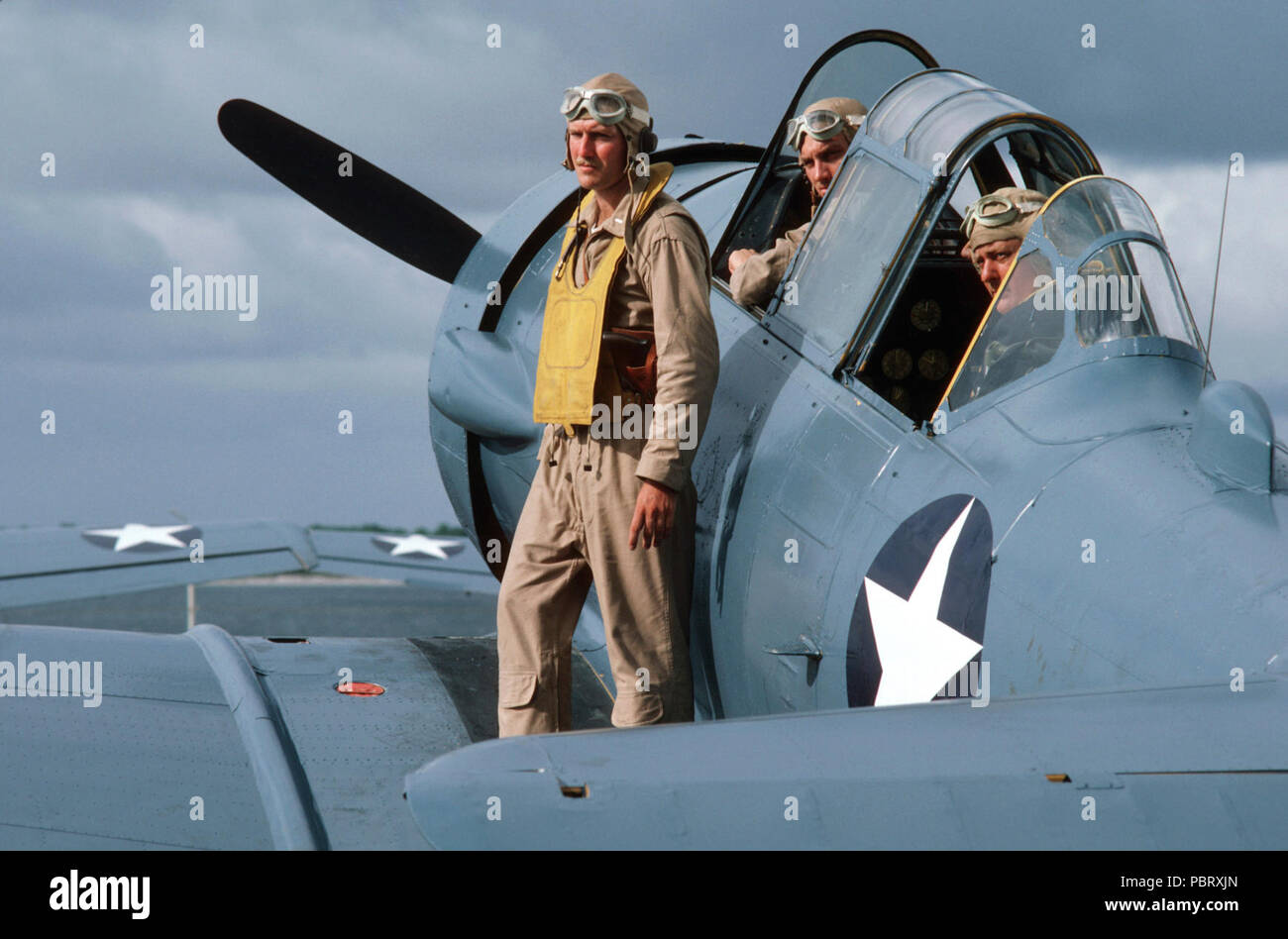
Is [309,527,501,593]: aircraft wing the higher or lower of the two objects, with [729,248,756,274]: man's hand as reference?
lower

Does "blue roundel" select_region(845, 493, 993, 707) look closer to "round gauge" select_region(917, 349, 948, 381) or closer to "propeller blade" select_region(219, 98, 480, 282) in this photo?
"round gauge" select_region(917, 349, 948, 381)

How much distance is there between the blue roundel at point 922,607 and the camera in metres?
3.38

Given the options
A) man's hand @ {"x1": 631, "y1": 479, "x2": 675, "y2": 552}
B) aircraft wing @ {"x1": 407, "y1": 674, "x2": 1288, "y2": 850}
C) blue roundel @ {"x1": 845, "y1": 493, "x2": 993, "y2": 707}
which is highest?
man's hand @ {"x1": 631, "y1": 479, "x2": 675, "y2": 552}

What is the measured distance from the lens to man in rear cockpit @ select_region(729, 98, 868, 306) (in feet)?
15.6

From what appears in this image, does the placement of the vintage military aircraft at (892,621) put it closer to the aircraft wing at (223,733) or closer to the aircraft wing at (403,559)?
the aircraft wing at (223,733)

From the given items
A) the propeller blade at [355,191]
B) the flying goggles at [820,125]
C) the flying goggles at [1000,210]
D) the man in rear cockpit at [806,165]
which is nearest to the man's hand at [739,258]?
the man in rear cockpit at [806,165]

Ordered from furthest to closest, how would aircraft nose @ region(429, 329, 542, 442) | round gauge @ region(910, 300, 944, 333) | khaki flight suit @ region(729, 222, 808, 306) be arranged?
aircraft nose @ region(429, 329, 542, 442)
round gauge @ region(910, 300, 944, 333)
khaki flight suit @ region(729, 222, 808, 306)

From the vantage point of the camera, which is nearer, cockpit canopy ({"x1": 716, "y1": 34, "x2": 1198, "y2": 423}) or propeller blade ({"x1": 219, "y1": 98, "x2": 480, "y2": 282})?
cockpit canopy ({"x1": 716, "y1": 34, "x2": 1198, "y2": 423})

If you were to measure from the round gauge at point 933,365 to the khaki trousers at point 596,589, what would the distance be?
1.25 m

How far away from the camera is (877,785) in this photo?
7.17ft

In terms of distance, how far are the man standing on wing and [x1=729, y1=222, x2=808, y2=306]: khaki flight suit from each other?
Answer: 481 millimetres

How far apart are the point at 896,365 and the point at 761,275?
27.7 inches

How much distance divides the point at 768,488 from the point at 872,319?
59cm

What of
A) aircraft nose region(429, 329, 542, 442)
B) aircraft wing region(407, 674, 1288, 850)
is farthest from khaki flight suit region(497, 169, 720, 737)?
aircraft wing region(407, 674, 1288, 850)
